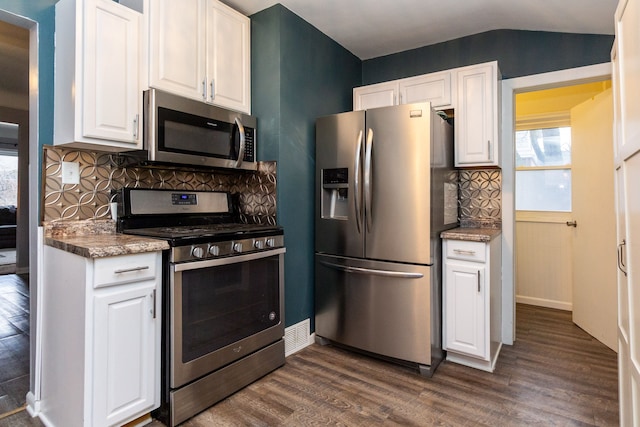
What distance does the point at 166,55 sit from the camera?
2.08 m

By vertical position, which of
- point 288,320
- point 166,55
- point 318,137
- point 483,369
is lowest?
point 483,369

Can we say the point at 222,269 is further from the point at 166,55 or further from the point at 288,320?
the point at 166,55

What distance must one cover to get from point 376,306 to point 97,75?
215 centimetres

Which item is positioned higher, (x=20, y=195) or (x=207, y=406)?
(x=20, y=195)

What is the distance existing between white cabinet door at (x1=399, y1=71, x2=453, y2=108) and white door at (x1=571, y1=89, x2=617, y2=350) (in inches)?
49.4

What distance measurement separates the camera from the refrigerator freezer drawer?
2283mm

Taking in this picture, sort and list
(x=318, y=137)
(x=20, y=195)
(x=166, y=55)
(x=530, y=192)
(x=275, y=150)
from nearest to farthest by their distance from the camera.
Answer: (x=166, y=55)
(x=275, y=150)
(x=318, y=137)
(x=530, y=192)
(x=20, y=195)

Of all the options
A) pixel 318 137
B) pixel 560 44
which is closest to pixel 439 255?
pixel 318 137

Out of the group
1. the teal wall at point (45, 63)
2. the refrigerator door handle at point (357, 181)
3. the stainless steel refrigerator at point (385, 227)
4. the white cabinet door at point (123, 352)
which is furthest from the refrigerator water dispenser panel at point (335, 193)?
the teal wall at point (45, 63)

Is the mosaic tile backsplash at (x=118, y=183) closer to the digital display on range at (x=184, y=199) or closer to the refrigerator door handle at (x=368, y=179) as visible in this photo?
the digital display on range at (x=184, y=199)

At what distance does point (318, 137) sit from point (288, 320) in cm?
141

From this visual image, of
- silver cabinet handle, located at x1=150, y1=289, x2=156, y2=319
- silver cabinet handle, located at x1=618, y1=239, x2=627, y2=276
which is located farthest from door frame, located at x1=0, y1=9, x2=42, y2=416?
silver cabinet handle, located at x1=618, y1=239, x2=627, y2=276

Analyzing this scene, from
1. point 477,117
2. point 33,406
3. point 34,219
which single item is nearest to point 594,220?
point 477,117

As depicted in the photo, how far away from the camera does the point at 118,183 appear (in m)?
2.19
